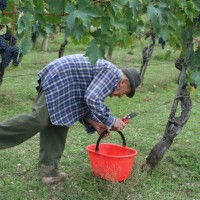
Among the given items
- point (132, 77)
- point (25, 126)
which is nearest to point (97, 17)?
point (132, 77)

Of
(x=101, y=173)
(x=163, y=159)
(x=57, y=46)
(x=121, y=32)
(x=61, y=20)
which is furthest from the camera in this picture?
(x=57, y=46)

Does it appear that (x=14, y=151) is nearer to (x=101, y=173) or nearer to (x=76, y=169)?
(x=76, y=169)

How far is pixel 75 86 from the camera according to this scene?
357 cm

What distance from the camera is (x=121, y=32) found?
2682 millimetres

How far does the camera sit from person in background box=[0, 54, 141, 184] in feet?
11.3

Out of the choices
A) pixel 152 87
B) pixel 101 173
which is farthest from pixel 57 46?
pixel 101 173

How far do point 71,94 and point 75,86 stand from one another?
0.25 ft

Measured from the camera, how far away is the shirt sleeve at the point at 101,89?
3.37 metres

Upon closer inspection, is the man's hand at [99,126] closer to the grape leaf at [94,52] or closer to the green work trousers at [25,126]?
the green work trousers at [25,126]

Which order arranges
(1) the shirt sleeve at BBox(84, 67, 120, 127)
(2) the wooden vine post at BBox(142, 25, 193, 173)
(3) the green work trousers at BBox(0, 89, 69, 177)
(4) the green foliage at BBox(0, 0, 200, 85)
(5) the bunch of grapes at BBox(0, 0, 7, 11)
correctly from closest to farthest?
1. (4) the green foliage at BBox(0, 0, 200, 85)
2. (5) the bunch of grapes at BBox(0, 0, 7, 11)
3. (1) the shirt sleeve at BBox(84, 67, 120, 127)
4. (3) the green work trousers at BBox(0, 89, 69, 177)
5. (2) the wooden vine post at BBox(142, 25, 193, 173)

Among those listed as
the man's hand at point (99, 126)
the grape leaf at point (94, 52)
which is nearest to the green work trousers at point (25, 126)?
the man's hand at point (99, 126)

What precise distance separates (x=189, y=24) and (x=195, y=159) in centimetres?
155

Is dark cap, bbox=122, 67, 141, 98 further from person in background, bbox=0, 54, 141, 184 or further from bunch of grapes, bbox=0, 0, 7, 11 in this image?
bunch of grapes, bbox=0, 0, 7, 11

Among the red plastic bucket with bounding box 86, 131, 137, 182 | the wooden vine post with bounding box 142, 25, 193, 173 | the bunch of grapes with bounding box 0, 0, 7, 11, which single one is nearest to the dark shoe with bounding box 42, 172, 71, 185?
the red plastic bucket with bounding box 86, 131, 137, 182
